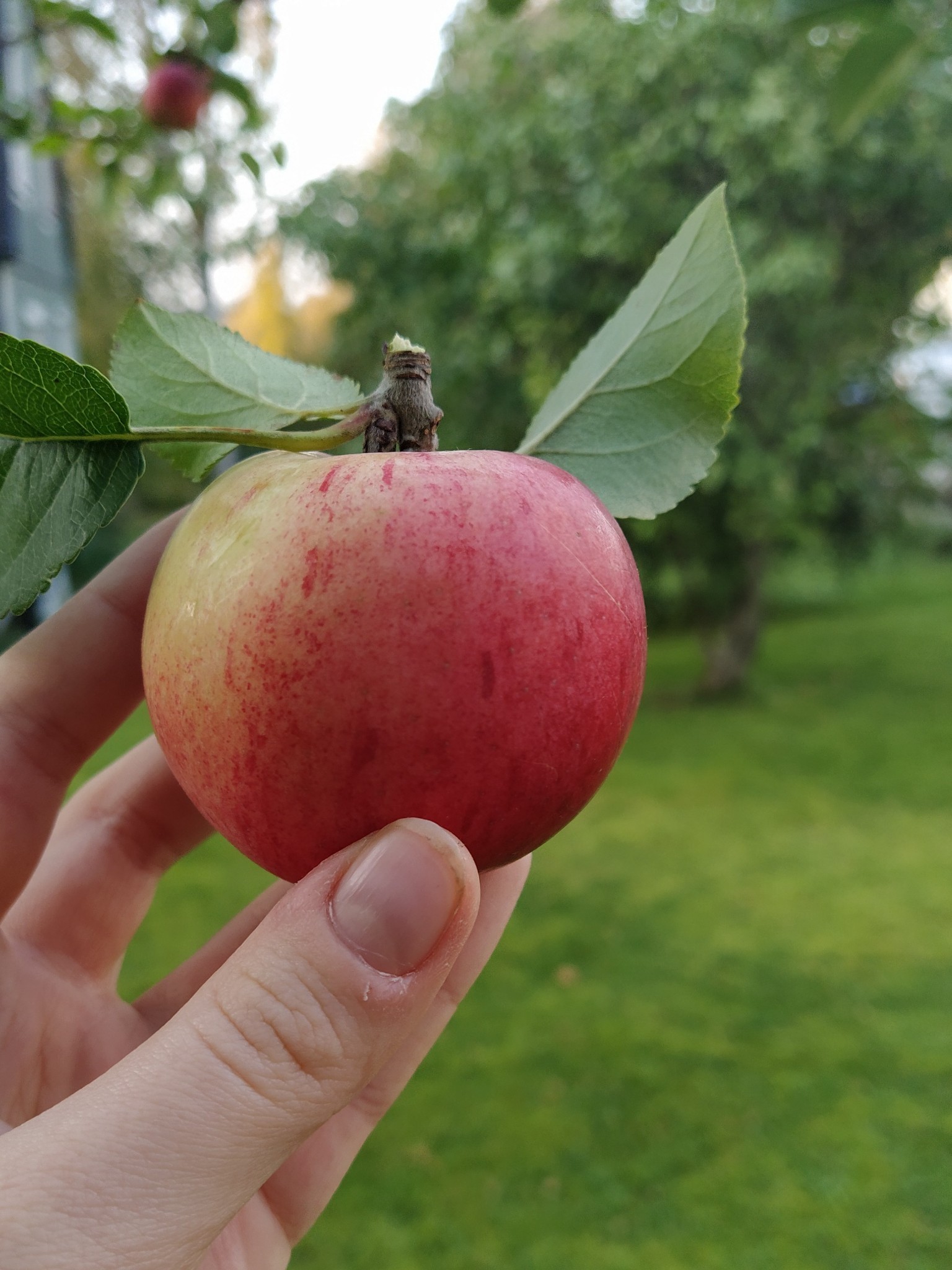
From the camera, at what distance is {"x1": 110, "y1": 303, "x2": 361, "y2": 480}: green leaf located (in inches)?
41.5

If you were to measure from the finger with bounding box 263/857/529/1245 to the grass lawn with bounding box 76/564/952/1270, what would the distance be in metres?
1.40

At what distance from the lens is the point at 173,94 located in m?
2.76

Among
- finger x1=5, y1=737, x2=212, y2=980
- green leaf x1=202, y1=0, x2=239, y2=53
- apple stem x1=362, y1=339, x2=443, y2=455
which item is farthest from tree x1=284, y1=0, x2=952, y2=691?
apple stem x1=362, y1=339, x2=443, y2=455

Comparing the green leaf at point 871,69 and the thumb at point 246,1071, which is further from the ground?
the green leaf at point 871,69

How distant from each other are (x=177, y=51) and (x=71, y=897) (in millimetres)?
2088

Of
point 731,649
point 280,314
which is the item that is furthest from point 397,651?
point 280,314

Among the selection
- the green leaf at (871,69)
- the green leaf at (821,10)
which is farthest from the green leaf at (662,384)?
the green leaf at (871,69)

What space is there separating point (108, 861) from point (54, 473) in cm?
90

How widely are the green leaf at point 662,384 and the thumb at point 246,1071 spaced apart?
1.57 ft

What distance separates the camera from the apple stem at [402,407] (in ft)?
3.20

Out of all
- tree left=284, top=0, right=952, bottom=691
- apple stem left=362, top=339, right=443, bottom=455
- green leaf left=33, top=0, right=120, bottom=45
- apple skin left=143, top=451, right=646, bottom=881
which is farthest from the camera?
tree left=284, top=0, right=952, bottom=691

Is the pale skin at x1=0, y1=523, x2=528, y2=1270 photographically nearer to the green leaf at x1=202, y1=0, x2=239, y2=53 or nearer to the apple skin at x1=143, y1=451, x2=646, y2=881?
the apple skin at x1=143, y1=451, x2=646, y2=881

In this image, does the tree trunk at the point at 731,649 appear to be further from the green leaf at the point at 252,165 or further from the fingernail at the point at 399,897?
the fingernail at the point at 399,897

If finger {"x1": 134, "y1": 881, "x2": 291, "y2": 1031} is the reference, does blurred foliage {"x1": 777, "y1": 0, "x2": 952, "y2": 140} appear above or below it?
above
